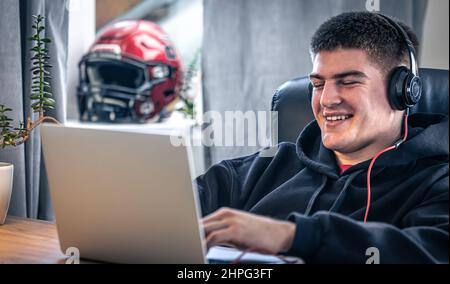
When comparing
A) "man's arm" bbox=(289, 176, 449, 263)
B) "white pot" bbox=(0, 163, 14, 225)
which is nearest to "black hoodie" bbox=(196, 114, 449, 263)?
"man's arm" bbox=(289, 176, 449, 263)

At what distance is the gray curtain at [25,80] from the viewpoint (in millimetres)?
1497

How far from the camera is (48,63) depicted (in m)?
1.55

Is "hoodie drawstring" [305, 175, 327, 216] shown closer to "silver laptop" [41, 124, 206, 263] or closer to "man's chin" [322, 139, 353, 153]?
"man's chin" [322, 139, 353, 153]

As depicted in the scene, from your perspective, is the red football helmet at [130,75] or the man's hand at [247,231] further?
the red football helmet at [130,75]

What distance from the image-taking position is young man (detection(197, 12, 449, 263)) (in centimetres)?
87

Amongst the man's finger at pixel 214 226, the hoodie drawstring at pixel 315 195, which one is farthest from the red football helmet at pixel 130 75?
the man's finger at pixel 214 226

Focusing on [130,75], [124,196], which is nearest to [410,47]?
[124,196]

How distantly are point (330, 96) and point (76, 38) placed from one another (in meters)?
1.38

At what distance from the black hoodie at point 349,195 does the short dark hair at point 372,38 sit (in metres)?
0.12

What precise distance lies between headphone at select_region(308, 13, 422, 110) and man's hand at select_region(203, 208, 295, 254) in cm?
35

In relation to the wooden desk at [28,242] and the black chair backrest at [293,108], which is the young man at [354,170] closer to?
the black chair backrest at [293,108]

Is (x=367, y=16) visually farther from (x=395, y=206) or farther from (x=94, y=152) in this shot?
(x=94, y=152)

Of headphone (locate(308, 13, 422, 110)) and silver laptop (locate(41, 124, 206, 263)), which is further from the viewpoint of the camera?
headphone (locate(308, 13, 422, 110))

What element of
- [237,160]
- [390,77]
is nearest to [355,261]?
[390,77]
